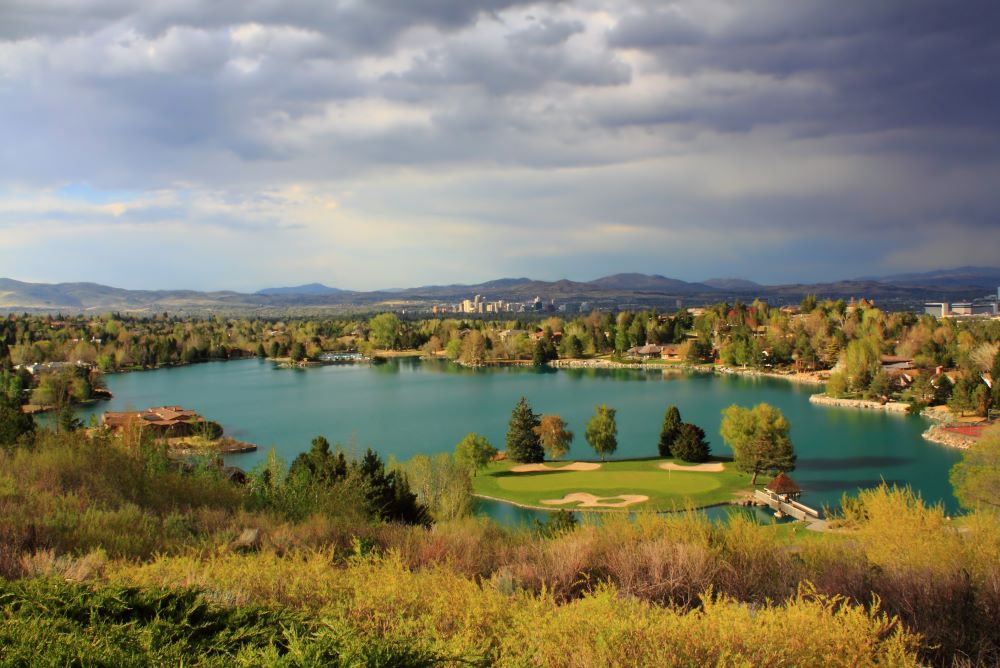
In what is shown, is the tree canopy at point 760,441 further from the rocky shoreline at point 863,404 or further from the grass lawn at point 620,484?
the rocky shoreline at point 863,404

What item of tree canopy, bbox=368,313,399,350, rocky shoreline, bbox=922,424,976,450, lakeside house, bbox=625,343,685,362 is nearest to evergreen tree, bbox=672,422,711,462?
rocky shoreline, bbox=922,424,976,450

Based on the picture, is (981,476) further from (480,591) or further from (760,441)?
(480,591)

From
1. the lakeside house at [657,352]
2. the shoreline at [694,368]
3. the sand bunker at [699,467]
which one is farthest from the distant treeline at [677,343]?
the sand bunker at [699,467]

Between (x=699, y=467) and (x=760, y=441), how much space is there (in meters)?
2.79

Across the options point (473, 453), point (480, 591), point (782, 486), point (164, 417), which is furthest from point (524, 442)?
point (480, 591)

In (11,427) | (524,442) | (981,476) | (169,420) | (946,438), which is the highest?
(11,427)

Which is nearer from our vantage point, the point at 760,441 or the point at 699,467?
the point at 760,441

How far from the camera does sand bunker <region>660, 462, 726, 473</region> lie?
21141mm

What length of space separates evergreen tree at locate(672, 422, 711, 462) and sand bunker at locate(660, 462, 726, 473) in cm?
42

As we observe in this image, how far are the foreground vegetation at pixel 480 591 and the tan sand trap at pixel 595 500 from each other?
10.5m

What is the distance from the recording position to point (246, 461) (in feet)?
79.9

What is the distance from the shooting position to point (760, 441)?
19.2m

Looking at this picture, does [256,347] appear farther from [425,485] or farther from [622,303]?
[622,303]

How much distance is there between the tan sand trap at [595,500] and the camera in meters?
17.1
